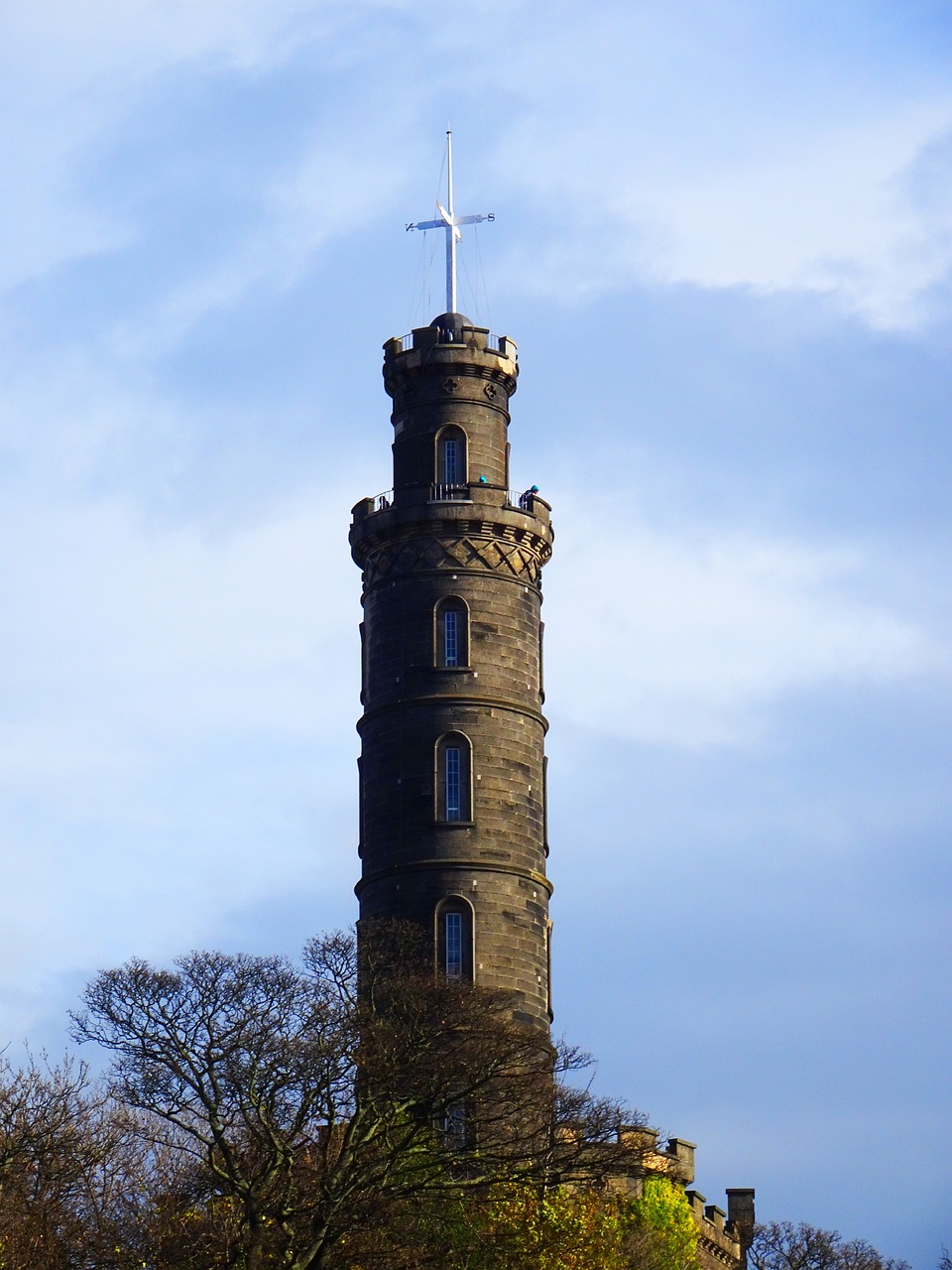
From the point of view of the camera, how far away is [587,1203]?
64188 mm

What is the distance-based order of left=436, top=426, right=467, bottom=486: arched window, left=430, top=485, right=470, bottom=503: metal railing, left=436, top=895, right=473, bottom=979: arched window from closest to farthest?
1. left=436, top=895, right=473, bottom=979: arched window
2. left=430, top=485, right=470, bottom=503: metal railing
3. left=436, top=426, right=467, bottom=486: arched window

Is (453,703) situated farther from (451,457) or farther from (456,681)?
(451,457)

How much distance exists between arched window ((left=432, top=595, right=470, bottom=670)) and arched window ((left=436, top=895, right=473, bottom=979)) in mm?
7527

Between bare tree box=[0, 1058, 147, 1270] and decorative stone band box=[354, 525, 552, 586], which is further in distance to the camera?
decorative stone band box=[354, 525, 552, 586]

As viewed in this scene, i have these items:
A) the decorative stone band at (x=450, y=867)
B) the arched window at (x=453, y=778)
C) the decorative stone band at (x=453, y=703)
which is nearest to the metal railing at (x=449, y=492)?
the decorative stone band at (x=453, y=703)

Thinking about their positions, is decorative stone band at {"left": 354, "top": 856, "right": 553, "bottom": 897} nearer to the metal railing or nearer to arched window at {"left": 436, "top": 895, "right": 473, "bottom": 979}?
arched window at {"left": 436, "top": 895, "right": 473, "bottom": 979}

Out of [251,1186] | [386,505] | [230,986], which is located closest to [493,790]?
[386,505]

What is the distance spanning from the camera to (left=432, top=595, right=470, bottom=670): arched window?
7856 cm

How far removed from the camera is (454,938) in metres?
75.9

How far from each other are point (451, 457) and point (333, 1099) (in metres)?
27.2

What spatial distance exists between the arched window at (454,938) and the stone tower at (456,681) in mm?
42

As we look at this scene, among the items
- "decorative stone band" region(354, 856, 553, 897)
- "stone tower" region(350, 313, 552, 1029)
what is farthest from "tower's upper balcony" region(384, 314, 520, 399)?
"decorative stone band" region(354, 856, 553, 897)

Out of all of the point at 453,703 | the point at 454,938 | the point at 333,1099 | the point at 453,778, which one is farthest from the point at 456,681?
the point at 333,1099

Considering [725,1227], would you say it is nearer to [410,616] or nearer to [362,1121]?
[410,616]
